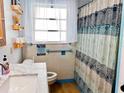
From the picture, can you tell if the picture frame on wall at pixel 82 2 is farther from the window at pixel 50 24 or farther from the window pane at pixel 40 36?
the window pane at pixel 40 36

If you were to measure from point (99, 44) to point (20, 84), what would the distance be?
1.30 meters

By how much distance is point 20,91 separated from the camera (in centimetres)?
122

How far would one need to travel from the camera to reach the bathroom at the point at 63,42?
1.69 meters

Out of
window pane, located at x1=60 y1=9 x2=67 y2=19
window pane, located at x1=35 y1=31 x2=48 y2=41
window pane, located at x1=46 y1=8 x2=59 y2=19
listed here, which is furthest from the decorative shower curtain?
window pane, located at x1=35 y1=31 x2=48 y2=41

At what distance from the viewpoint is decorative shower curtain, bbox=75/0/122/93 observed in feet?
5.48

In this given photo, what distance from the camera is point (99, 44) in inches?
80.9

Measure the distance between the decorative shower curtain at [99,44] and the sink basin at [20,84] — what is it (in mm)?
988

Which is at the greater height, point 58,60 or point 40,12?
point 40,12

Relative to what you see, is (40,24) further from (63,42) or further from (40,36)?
(63,42)

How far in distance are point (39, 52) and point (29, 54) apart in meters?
0.24

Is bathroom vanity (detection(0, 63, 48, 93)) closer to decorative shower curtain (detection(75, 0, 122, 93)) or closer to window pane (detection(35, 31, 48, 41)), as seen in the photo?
decorative shower curtain (detection(75, 0, 122, 93))

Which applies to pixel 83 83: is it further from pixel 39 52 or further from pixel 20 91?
pixel 20 91

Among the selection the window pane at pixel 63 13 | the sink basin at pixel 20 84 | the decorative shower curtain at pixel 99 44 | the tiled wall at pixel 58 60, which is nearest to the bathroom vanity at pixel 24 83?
the sink basin at pixel 20 84

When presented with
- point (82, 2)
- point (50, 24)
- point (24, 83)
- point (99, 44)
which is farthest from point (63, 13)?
point (24, 83)
